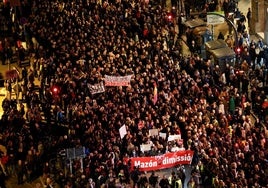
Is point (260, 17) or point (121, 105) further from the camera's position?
point (260, 17)

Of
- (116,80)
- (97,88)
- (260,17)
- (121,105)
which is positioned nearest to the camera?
(121,105)

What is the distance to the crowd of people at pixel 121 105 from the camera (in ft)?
106

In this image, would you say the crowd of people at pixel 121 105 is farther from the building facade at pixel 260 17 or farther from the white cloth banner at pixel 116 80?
the building facade at pixel 260 17

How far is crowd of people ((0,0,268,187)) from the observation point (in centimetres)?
3238

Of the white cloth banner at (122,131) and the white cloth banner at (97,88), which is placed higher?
the white cloth banner at (97,88)

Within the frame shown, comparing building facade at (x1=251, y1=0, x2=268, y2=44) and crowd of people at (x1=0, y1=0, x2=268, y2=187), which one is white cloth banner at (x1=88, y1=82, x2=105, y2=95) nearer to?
crowd of people at (x1=0, y1=0, x2=268, y2=187)

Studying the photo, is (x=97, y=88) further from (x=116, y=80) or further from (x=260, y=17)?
(x=260, y=17)

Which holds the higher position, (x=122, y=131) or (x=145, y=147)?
(x=122, y=131)

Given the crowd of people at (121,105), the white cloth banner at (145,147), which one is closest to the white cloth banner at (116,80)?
the crowd of people at (121,105)

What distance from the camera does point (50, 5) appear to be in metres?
48.0

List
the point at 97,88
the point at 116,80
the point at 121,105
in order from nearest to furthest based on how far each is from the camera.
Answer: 1. the point at 121,105
2. the point at 97,88
3. the point at 116,80

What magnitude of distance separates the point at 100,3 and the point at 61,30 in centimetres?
615

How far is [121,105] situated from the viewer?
3584 centimetres

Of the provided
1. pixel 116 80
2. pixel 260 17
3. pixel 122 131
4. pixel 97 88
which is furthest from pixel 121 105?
pixel 260 17
